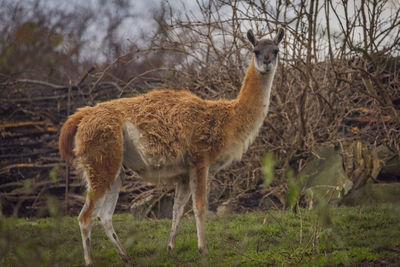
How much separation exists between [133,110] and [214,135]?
3.32 feet

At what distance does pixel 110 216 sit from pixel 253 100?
229 cm

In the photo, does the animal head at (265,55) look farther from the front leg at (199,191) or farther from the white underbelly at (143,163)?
the white underbelly at (143,163)

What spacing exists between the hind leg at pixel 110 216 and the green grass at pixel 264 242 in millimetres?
137

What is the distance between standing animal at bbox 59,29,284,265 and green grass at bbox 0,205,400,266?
29cm

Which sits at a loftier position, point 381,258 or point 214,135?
point 214,135

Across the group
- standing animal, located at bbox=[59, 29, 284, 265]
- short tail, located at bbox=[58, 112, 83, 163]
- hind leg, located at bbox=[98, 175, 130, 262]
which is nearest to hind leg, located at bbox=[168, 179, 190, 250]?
standing animal, located at bbox=[59, 29, 284, 265]

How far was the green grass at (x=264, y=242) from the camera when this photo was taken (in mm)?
3742

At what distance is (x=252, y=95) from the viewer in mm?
5457

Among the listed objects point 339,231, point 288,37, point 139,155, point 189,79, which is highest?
point 288,37

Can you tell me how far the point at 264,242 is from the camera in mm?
4898

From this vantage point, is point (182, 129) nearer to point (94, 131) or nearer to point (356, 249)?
point (94, 131)

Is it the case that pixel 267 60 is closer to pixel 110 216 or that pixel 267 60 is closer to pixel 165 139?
pixel 165 139

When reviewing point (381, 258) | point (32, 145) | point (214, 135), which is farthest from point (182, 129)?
point (32, 145)

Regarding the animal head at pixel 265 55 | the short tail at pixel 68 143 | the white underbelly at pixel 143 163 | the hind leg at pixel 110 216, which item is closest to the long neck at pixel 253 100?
the animal head at pixel 265 55
